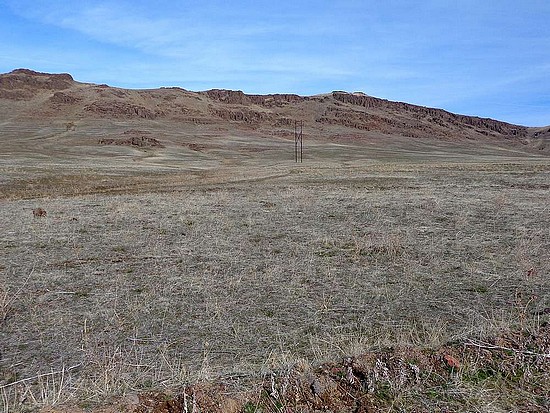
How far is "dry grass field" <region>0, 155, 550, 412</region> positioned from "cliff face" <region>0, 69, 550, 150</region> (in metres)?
111

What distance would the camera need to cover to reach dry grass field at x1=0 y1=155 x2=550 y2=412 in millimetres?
5469

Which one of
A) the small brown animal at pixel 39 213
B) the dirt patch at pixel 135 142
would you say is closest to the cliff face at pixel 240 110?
the dirt patch at pixel 135 142

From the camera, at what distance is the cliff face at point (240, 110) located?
12594cm

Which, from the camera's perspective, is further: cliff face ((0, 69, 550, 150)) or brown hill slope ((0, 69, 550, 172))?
cliff face ((0, 69, 550, 150))

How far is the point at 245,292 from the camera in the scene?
854 cm

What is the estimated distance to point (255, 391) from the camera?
4430 mm

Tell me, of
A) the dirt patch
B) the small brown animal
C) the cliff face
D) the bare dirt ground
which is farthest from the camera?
the cliff face

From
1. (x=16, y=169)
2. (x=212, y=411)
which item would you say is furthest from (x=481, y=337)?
(x=16, y=169)

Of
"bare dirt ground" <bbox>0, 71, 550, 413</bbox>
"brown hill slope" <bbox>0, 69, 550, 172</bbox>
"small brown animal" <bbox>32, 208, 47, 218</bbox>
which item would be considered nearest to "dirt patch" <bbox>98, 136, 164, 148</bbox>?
"brown hill slope" <bbox>0, 69, 550, 172</bbox>

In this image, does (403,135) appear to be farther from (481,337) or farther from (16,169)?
(481,337)

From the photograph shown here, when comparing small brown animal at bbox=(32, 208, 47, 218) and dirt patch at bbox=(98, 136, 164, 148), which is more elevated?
dirt patch at bbox=(98, 136, 164, 148)

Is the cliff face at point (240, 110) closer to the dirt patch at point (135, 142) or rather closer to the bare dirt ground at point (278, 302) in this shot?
the dirt patch at point (135, 142)

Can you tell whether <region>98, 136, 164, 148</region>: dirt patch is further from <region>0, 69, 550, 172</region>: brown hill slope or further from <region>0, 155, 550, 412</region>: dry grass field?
<region>0, 155, 550, 412</region>: dry grass field

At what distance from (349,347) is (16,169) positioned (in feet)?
127
